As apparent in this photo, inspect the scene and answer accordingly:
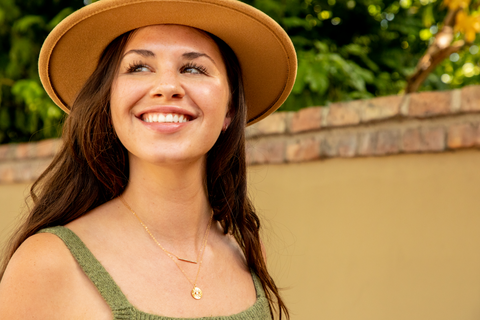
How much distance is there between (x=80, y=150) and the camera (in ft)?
6.53

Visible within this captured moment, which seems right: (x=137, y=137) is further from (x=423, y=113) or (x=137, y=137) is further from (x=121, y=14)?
(x=423, y=113)

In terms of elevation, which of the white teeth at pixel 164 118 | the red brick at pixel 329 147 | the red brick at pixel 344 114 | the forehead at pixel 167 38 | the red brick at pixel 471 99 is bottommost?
the red brick at pixel 329 147

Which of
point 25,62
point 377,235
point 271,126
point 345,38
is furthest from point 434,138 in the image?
point 25,62

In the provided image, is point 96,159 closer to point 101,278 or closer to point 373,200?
point 101,278

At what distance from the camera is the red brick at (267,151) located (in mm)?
3451

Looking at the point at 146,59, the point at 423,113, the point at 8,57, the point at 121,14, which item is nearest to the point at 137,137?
the point at 146,59

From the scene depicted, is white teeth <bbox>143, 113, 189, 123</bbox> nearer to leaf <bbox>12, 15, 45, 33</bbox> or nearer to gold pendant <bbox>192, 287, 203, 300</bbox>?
gold pendant <bbox>192, 287, 203, 300</bbox>

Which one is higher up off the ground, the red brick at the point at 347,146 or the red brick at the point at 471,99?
the red brick at the point at 471,99

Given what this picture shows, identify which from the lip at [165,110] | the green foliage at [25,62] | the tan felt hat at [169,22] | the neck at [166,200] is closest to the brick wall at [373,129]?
the tan felt hat at [169,22]

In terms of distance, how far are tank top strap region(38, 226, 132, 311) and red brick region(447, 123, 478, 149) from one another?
5.74ft

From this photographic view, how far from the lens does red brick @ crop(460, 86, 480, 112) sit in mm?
2625

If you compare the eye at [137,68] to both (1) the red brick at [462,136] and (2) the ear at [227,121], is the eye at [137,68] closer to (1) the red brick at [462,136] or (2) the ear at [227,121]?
(2) the ear at [227,121]

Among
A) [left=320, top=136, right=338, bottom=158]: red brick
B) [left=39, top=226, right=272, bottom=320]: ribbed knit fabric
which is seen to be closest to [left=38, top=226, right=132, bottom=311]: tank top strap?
[left=39, top=226, right=272, bottom=320]: ribbed knit fabric

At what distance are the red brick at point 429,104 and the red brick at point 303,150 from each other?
1.94 feet
